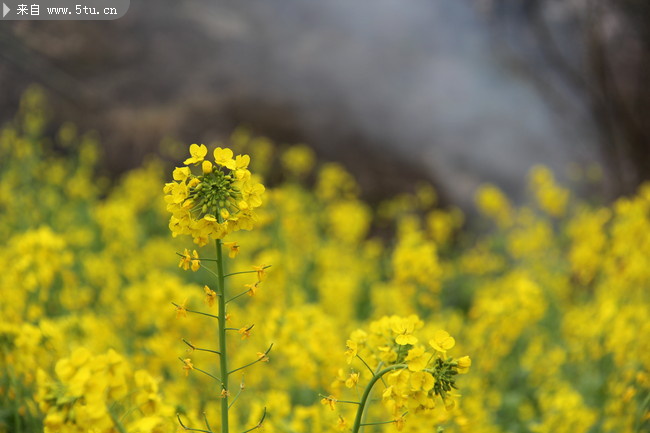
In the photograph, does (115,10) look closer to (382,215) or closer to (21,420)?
(382,215)

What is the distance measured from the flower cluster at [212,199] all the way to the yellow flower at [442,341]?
537 mm

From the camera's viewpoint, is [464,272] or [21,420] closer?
[21,420]

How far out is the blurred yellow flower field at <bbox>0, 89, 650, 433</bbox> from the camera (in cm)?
154

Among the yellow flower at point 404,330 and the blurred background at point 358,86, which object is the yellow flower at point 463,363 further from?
the blurred background at point 358,86

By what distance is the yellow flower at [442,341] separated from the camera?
153 cm

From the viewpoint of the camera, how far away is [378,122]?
348 inches

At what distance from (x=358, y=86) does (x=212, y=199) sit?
299 inches

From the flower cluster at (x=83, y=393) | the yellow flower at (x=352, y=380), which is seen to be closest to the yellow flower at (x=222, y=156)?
the flower cluster at (x=83, y=393)

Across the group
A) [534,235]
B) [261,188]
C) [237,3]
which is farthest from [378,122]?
[261,188]

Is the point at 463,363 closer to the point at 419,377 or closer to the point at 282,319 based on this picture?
the point at 419,377

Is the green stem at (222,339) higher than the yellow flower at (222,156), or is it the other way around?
the yellow flower at (222,156)

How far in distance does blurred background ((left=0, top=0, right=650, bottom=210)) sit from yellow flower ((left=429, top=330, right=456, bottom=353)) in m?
7.17

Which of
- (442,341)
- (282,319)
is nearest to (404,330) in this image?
(442,341)

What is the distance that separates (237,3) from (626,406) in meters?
7.69
